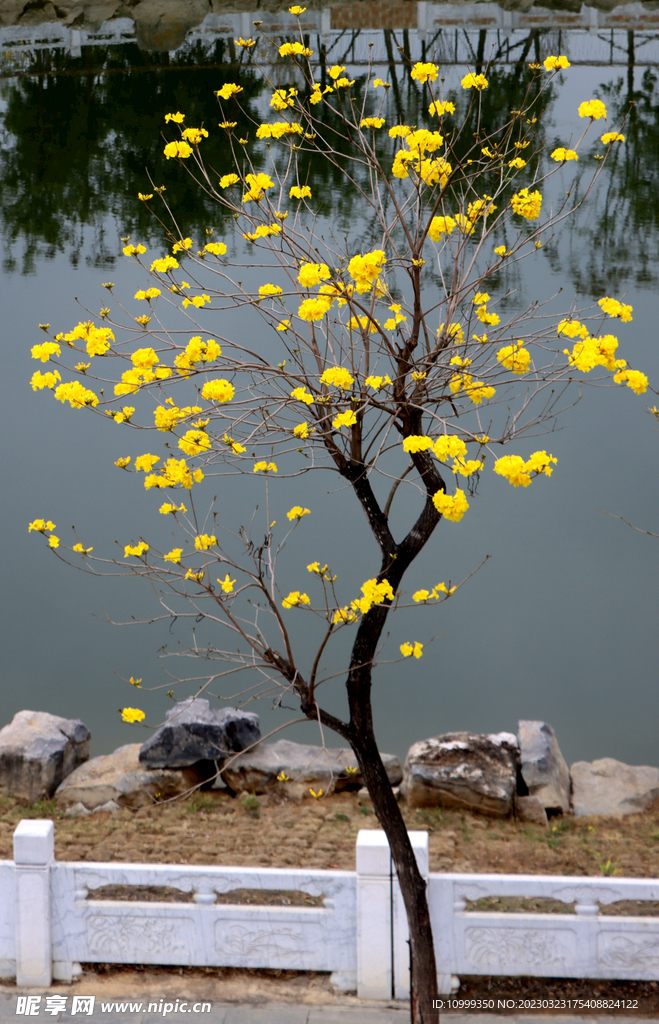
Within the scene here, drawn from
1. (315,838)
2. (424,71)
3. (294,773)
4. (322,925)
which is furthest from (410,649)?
(294,773)

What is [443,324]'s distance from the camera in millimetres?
3525

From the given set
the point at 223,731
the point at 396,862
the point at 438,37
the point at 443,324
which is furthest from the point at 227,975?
the point at 438,37

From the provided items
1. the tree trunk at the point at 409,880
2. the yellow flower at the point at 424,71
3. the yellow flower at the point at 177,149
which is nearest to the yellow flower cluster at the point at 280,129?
the yellow flower at the point at 177,149

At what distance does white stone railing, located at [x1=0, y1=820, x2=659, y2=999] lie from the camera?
3.93m

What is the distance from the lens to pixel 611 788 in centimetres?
605

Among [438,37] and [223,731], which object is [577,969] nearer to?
[223,731]

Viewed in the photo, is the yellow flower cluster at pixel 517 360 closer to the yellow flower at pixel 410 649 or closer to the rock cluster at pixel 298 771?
the yellow flower at pixel 410 649

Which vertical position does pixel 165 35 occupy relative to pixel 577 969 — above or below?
above

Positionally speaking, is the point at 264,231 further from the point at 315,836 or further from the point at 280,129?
the point at 315,836

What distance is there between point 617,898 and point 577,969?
13.9 inches

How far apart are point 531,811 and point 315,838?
4.19ft

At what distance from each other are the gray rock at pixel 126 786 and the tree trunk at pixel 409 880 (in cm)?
263

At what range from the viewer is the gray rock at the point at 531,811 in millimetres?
5711

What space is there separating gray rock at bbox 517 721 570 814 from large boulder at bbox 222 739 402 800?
81 centimetres
